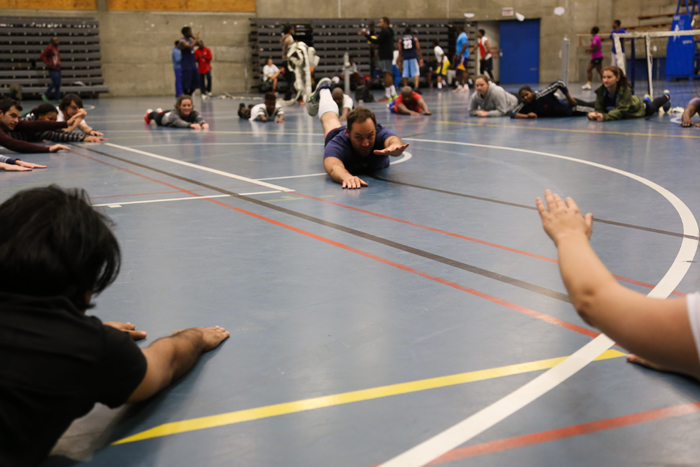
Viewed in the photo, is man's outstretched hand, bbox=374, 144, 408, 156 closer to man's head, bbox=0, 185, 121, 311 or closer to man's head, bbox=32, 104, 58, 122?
man's head, bbox=0, 185, 121, 311

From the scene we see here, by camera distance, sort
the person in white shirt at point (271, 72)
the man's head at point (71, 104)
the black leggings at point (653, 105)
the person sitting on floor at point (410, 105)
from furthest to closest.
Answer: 1. the person in white shirt at point (271, 72)
2. the person sitting on floor at point (410, 105)
3. the black leggings at point (653, 105)
4. the man's head at point (71, 104)

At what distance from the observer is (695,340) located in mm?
1258

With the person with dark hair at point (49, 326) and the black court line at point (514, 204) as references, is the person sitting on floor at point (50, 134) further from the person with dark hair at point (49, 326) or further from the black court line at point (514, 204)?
the person with dark hair at point (49, 326)

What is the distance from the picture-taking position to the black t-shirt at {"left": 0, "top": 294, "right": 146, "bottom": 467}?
5.53 feet

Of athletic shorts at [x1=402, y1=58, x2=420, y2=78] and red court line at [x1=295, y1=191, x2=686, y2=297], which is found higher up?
athletic shorts at [x1=402, y1=58, x2=420, y2=78]

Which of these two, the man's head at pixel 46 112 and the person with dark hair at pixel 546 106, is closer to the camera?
the man's head at pixel 46 112

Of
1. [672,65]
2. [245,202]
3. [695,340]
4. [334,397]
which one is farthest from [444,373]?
[672,65]

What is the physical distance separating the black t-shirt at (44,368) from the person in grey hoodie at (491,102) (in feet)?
42.7

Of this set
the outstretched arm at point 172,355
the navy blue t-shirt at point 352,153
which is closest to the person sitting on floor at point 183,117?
the navy blue t-shirt at point 352,153

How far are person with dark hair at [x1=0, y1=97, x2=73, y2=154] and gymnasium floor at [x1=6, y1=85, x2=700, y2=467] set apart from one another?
1.90 m

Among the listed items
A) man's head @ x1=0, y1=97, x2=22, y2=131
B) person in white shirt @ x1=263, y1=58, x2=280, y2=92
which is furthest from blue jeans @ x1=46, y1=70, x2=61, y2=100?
man's head @ x1=0, y1=97, x2=22, y2=131

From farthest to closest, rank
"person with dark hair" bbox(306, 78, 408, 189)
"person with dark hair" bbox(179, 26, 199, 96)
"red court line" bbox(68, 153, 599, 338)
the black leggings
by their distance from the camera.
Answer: "person with dark hair" bbox(179, 26, 199, 96) → the black leggings → "person with dark hair" bbox(306, 78, 408, 189) → "red court line" bbox(68, 153, 599, 338)

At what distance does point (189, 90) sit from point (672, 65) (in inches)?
638

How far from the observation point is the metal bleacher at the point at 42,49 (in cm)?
2394
